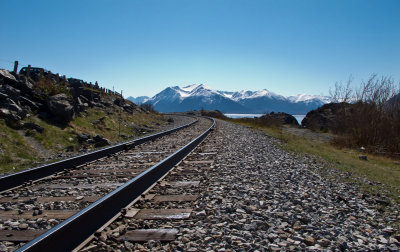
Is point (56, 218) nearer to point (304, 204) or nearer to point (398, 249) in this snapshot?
point (304, 204)

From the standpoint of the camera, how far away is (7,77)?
36.8 feet

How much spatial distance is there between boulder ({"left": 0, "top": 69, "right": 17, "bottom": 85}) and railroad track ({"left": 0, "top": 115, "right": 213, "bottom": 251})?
6.64 metres

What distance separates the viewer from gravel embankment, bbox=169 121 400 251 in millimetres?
2930

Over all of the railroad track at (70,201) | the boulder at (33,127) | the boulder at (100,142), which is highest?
the boulder at (33,127)

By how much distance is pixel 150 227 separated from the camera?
127 inches

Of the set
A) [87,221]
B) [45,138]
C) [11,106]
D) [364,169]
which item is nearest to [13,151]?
[45,138]

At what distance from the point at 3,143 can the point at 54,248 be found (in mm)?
7158

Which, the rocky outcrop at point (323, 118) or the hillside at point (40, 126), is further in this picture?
the rocky outcrop at point (323, 118)

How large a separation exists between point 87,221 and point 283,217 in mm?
2253

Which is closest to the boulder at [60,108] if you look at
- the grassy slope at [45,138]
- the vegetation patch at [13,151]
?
the grassy slope at [45,138]

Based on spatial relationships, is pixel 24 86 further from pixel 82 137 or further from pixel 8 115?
pixel 82 137

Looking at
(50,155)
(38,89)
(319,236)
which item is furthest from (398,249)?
(38,89)

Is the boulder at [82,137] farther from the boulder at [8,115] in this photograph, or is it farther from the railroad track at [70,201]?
the railroad track at [70,201]

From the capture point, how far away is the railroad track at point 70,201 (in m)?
2.69
